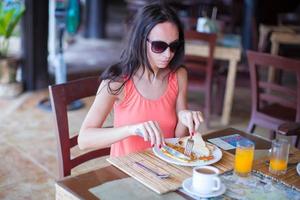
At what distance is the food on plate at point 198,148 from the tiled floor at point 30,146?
3.09 ft

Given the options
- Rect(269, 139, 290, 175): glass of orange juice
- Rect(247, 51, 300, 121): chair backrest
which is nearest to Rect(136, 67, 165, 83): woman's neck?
Rect(269, 139, 290, 175): glass of orange juice

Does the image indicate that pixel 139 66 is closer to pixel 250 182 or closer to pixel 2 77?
pixel 250 182

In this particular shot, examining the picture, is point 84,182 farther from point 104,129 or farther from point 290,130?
point 290,130

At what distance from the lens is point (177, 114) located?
5.85ft

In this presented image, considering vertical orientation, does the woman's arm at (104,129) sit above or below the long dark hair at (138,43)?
below

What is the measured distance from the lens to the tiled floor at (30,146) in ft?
8.64

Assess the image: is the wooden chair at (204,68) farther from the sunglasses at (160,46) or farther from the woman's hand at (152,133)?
the woman's hand at (152,133)

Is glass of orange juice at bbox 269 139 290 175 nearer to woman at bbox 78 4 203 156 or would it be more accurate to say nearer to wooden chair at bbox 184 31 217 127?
woman at bbox 78 4 203 156

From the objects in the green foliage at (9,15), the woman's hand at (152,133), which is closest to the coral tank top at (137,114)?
the woman's hand at (152,133)

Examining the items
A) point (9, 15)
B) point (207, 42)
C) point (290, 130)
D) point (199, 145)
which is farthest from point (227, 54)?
point (199, 145)

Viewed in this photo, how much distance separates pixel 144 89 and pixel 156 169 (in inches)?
18.2

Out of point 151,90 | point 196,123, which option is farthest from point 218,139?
point 151,90

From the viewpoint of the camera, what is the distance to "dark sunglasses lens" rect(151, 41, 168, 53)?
62.7 inches

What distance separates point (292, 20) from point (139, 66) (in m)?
4.32
